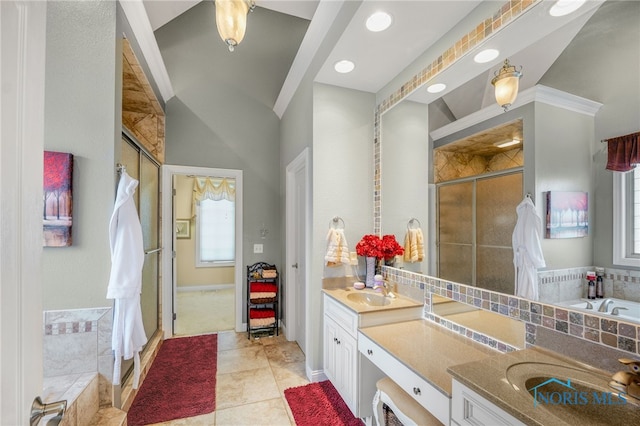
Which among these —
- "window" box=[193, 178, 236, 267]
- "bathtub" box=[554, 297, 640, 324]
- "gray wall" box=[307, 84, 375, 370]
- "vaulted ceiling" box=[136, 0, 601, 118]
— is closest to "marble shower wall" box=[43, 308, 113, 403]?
"gray wall" box=[307, 84, 375, 370]

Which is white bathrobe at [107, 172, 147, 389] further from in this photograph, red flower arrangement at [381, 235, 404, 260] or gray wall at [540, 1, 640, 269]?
gray wall at [540, 1, 640, 269]

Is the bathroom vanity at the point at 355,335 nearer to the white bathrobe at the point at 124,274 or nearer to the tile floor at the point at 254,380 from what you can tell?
the tile floor at the point at 254,380

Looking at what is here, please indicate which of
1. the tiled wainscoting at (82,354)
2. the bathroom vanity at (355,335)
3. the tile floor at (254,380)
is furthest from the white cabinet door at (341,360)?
the tiled wainscoting at (82,354)

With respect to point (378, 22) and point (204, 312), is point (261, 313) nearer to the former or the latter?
point (204, 312)

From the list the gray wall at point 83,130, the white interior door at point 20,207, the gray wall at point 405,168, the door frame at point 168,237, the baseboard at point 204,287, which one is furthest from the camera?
the baseboard at point 204,287

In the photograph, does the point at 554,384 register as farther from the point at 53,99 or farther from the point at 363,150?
the point at 53,99

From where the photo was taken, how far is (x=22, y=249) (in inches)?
21.1

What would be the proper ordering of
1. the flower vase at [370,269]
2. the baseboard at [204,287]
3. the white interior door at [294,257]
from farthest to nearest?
the baseboard at [204,287] → the white interior door at [294,257] → the flower vase at [370,269]

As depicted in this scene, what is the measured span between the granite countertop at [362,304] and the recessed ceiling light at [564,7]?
1.71 meters

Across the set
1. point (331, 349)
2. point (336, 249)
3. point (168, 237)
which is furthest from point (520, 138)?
point (168, 237)

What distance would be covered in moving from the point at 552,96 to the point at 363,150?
145 centimetres

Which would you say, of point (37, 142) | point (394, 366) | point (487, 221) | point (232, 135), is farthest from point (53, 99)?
point (487, 221)

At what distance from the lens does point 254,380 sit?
7.94 ft

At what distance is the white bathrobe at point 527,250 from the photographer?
127 cm
